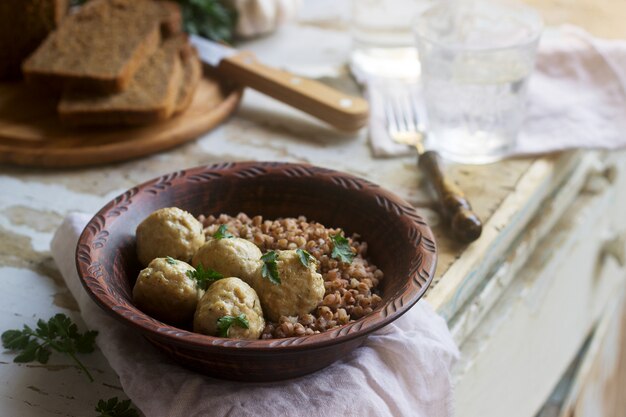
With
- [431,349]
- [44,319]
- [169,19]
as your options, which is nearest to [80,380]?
[44,319]

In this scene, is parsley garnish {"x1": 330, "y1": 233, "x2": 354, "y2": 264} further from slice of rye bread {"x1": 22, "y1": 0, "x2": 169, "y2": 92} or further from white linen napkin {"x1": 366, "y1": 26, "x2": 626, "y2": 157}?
slice of rye bread {"x1": 22, "y1": 0, "x2": 169, "y2": 92}

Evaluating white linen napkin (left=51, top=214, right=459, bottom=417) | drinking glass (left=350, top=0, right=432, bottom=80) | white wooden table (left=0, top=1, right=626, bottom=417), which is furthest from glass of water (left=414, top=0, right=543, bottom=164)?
white linen napkin (left=51, top=214, right=459, bottom=417)

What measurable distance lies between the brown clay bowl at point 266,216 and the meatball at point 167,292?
2 cm

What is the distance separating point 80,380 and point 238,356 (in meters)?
0.23

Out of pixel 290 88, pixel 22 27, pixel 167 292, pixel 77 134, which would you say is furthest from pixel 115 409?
pixel 22 27

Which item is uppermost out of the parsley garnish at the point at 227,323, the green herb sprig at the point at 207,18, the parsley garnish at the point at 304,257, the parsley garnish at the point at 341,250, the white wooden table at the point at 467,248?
the parsley garnish at the point at 304,257

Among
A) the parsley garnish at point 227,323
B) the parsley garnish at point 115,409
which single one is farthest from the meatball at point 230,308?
the parsley garnish at point 115,409

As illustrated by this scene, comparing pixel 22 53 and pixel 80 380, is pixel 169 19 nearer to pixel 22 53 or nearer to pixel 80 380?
pixel 22 53

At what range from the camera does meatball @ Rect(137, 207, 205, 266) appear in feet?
2.81

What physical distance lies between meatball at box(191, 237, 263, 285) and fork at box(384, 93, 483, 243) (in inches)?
14.5

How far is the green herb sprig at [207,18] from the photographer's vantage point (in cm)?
166

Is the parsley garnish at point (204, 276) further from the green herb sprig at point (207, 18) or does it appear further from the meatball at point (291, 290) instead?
the green herb sprig at point (207, 18)

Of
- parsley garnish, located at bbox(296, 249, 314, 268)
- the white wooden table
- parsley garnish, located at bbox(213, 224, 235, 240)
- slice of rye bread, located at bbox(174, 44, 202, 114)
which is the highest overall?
parsley garnish, located at bbox(296, 249, 314, 268)

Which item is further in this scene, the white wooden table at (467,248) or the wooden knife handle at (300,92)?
the wooden knife handle at (300,92)
